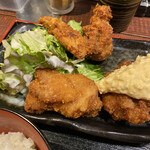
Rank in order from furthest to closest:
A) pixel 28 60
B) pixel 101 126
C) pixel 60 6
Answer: pixel 60 6
pixel 28 60
pixel 101 126

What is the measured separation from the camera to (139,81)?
1.73 m

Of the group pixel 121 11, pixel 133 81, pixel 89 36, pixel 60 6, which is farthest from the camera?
pixel 60 6

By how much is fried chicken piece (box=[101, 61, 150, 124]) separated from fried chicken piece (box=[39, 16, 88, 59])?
75cm

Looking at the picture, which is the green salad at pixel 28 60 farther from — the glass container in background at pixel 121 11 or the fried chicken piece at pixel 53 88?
the glass container in background at pixel 121 11

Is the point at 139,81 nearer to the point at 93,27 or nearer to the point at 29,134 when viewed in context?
the point at 93,27

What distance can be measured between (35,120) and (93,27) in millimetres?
1504

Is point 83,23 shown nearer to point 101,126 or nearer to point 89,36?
point 89,36

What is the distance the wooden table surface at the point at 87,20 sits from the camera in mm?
3560

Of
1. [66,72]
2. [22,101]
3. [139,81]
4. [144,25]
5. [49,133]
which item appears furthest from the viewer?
[144,25]

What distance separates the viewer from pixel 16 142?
4.77 feet

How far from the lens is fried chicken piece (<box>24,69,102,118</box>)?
180cm

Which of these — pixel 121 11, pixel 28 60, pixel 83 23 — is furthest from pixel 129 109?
pixel 83 23

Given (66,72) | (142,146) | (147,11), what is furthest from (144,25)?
(142,146)

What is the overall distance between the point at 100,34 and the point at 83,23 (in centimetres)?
184
